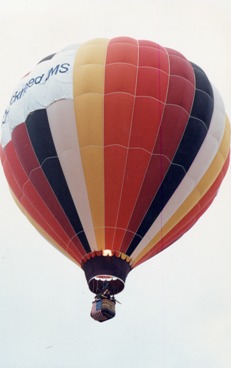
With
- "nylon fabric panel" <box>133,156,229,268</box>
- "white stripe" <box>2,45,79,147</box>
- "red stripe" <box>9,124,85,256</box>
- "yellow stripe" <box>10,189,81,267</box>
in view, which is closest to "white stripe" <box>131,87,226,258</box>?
"nylon fabric panel" <box>133,156,229,268</box>

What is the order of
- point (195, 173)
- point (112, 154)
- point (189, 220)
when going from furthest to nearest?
point (189, 220), point (195, 173), point (112, 154)

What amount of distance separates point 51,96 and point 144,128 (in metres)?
1.64

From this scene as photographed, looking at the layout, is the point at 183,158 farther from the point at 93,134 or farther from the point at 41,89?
the point at 41,89

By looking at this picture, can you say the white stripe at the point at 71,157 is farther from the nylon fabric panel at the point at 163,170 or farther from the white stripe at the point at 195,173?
the white stripe at the point at 195,173

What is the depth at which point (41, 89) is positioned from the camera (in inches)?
776

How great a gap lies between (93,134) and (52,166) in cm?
85

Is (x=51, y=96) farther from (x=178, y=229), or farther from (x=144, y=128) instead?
(x=178, y=229)

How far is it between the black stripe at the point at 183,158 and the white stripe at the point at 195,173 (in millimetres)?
87

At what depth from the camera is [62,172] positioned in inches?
758

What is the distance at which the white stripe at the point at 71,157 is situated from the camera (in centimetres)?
1914

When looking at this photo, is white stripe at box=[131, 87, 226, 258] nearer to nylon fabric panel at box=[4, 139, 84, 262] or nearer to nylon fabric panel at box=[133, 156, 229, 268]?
nylon fabric panel at box=[133, 156, 229, 268]

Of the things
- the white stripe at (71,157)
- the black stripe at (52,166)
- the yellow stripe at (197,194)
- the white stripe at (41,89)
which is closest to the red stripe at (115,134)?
the white stripe at (71,157)

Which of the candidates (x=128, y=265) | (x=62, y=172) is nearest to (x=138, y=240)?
(x=128, y=265)

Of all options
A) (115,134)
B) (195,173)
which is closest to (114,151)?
(115,134)
